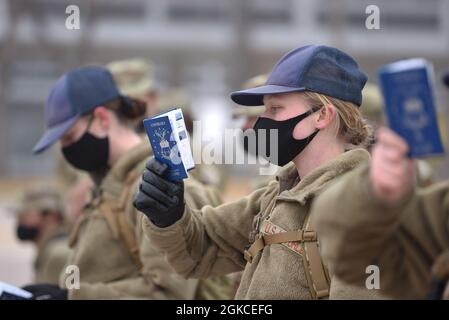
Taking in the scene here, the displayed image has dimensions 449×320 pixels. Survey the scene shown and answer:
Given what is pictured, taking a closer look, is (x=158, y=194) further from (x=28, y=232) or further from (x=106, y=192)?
(x=28, y=232)

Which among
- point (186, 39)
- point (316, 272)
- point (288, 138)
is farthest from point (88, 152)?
point (186, 39)

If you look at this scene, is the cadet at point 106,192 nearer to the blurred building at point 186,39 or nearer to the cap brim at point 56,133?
the cap brim at point 56,133

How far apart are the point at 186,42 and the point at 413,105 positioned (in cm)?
2002

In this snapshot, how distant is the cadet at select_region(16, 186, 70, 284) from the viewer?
273 inches

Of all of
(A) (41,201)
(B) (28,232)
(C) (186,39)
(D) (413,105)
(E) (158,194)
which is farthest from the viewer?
(C) (186,39)

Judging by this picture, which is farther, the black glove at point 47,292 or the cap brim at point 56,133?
the cap brim at point 56,133

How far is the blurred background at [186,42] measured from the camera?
1917 centimetres

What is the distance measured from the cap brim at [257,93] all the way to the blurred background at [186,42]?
14.5 meters

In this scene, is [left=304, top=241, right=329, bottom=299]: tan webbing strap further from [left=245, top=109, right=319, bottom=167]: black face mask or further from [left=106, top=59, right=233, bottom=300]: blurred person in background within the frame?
[left=106, top=59, right=233, bottom=300]: blurred person in background

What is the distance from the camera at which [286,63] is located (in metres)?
3.28

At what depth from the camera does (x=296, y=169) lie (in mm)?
3367

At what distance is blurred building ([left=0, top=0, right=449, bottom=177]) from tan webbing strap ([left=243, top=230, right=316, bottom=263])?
49.4 feet

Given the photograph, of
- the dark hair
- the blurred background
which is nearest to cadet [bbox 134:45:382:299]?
the dark hair

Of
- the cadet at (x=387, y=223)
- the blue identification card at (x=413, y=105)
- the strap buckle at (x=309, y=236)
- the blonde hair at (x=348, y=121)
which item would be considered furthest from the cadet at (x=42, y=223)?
the blue identification card at (x=413, y=105)
